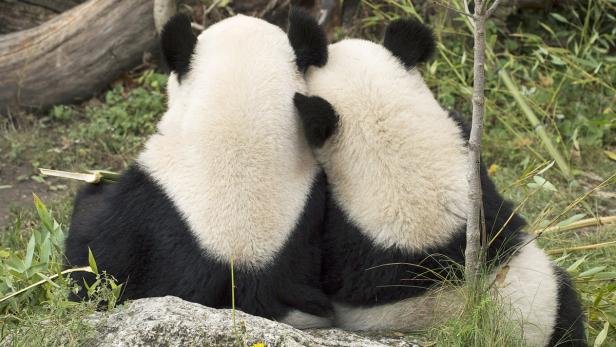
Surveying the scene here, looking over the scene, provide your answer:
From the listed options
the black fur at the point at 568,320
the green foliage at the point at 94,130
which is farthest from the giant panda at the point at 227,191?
the green foliage at the point at 94,130

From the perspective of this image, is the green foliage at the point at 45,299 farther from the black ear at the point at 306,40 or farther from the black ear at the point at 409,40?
the black ear at the point at 409,40

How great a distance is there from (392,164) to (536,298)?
734mm

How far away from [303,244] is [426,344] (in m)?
0.56

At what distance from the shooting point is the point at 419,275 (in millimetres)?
3129

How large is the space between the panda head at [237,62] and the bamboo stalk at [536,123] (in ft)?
8.78

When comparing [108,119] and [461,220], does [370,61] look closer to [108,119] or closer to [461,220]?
[461,220]

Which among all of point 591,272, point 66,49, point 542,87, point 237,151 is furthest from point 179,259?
point 542,87

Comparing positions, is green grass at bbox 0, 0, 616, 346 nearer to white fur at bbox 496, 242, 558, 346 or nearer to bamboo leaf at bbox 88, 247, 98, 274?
white fur at bbox 496, 242, 558, 346

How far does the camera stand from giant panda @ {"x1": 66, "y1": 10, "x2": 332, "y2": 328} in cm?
307

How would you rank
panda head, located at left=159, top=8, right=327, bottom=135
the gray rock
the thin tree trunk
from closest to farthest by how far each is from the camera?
the gray rock < the thin tree trunk < panda head, located at left=159, top=8, right=327, bottom=135

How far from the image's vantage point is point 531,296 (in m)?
3.21

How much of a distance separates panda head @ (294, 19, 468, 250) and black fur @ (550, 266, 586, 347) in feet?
1.73

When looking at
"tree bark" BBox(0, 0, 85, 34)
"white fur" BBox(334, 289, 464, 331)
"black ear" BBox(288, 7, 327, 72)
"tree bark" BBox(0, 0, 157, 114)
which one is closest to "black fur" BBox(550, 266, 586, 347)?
"white fur" BBox(334, 289, 464, 331)

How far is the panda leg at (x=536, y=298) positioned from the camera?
3.18 m
